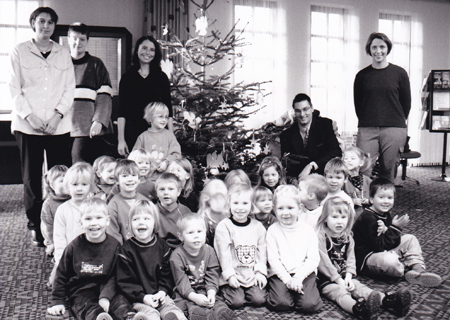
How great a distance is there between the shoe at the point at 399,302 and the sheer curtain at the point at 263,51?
5.40 meters

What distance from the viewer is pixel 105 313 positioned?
6.93ft

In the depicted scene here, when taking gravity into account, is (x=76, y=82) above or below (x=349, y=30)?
below

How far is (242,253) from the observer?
253 cm

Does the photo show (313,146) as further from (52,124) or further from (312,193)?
(52,124)

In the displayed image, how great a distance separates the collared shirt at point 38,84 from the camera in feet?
10.8

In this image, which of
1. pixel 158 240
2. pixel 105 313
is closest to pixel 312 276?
pixel 158 240

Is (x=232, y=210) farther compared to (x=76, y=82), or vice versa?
(x=76, y=82)

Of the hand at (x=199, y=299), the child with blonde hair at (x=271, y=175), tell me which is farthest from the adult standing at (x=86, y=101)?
the hand at (x=199, y=299)

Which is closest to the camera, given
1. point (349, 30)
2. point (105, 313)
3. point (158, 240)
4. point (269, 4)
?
point (105, 313)

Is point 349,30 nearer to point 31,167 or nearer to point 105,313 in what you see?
point 31,167

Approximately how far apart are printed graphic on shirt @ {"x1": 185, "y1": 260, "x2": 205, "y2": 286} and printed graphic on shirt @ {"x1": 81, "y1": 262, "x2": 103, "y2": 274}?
423 mm

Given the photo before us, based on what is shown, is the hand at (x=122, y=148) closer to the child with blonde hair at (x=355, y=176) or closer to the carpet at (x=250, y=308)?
the carpet at (x=250, y=308)

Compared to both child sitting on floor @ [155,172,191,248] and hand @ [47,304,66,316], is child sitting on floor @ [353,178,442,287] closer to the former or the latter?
child sitting on floor @ [155,172,191,248]

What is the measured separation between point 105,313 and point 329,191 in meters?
1.69
